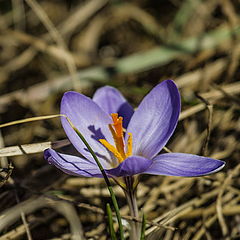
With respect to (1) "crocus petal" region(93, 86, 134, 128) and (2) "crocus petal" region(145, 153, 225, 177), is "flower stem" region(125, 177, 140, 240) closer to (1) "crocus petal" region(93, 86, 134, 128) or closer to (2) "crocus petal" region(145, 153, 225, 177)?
(2) "crocus petal" region(145, 153, 225, 177)

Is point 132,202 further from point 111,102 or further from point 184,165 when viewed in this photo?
point 111,102

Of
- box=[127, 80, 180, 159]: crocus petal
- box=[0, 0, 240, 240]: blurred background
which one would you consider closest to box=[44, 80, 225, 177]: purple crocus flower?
box=[127, 80, 180, 159]: crocus petal

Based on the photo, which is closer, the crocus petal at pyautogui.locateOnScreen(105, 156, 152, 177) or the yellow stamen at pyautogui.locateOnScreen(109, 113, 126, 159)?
the crocus petal at pyautogui.locateOnScreen(105, 156, 152, 177)

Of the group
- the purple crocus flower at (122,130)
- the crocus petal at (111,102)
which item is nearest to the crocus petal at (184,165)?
the purple crocus flower at (122,130)

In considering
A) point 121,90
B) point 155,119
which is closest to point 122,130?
point 155,119

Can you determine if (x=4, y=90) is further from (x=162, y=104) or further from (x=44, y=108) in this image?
(x=162, y=104)
